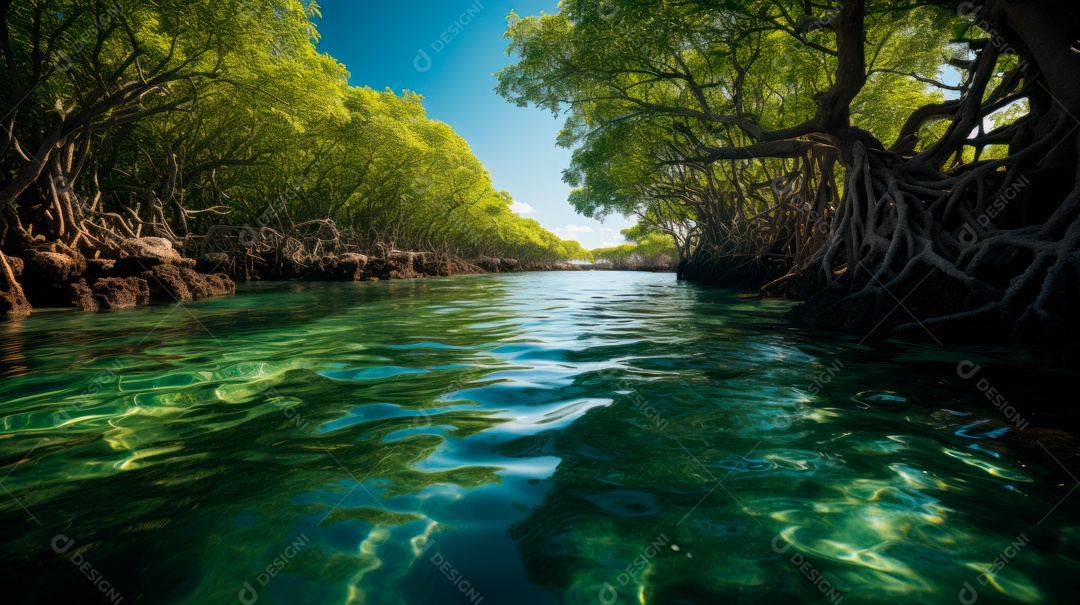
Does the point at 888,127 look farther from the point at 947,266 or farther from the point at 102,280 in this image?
the point at 102,280

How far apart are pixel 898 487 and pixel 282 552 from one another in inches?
103

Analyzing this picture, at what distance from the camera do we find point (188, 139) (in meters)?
20.1

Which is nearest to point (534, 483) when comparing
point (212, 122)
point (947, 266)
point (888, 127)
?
point (947, 266)

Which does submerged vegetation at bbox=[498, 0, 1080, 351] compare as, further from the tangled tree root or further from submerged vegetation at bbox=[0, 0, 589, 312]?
submerged vegetation at bbox=[0, 0, 589, 312]

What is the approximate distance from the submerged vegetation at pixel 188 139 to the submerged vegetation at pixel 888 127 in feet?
24.8

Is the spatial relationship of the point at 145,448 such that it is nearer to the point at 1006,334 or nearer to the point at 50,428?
the point at 50,428

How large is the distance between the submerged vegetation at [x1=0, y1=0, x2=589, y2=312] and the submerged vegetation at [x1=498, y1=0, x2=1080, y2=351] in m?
7.57

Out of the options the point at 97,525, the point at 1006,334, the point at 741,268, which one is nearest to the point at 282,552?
the point at 97,525

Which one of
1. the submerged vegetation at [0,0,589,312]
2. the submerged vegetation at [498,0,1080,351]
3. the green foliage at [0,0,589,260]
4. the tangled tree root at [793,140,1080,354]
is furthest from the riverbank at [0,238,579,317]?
the tangled tree root at [793,140,1080,354]

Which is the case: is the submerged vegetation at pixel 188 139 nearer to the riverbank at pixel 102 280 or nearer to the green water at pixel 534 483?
the riverbank at pixel 102 280

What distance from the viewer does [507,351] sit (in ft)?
17.0

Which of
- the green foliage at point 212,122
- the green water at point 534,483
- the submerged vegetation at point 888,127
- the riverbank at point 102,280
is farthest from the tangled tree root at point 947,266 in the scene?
the green foliage at point 212,122

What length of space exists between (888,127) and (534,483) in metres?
22.2

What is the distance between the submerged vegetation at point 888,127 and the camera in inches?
201
